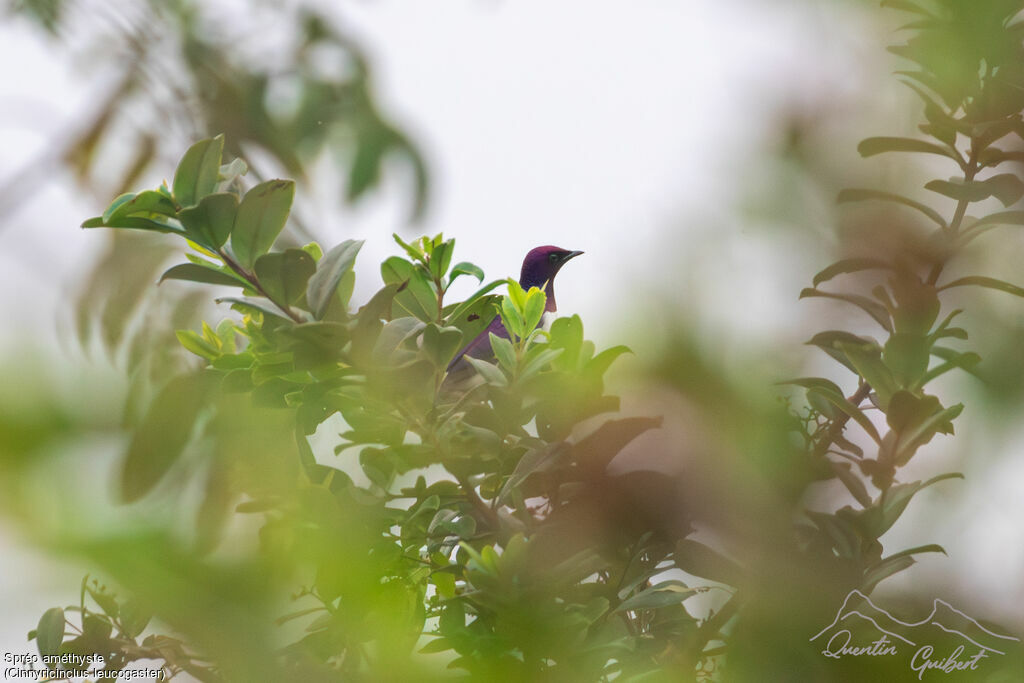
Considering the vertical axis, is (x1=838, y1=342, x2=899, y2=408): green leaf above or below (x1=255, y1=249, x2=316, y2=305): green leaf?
above

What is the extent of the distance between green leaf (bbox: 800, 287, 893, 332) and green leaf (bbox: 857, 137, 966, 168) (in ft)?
0.14

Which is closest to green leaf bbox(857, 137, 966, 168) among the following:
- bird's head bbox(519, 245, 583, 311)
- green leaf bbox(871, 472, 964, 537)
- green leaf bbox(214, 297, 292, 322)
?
green leaf bbox(871, 472, 964, 537)

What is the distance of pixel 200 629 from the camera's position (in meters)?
0.17

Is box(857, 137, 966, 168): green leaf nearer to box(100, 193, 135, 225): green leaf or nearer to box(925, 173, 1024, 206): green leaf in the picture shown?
box(925, 173, 1024, 206): green leaf

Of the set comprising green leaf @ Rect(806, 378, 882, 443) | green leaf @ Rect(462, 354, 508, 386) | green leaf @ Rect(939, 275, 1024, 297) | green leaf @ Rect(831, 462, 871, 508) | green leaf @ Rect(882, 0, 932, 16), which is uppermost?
Result: green leaf @ Rect(882, 0, 932, 16)

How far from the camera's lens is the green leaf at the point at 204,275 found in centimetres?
37

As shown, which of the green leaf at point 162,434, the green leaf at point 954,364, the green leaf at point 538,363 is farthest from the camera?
the green leaf at point 538,363

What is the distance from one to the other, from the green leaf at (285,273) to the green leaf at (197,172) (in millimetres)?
50

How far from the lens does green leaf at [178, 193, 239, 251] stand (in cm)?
35

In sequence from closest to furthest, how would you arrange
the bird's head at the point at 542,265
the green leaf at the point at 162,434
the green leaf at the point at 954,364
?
the green leaf at the point at 162,434 → the green leaf at the point at 954,364 → the bird's head at the point at 542,265

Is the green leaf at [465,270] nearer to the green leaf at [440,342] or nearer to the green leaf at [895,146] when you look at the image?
the green leaf at [440,342]

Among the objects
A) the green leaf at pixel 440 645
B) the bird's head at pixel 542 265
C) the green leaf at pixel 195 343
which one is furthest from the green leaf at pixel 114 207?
the bird's head at pixel 542 265

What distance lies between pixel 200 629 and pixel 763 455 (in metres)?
0.14

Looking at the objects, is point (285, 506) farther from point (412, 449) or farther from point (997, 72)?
point (997, 72)
